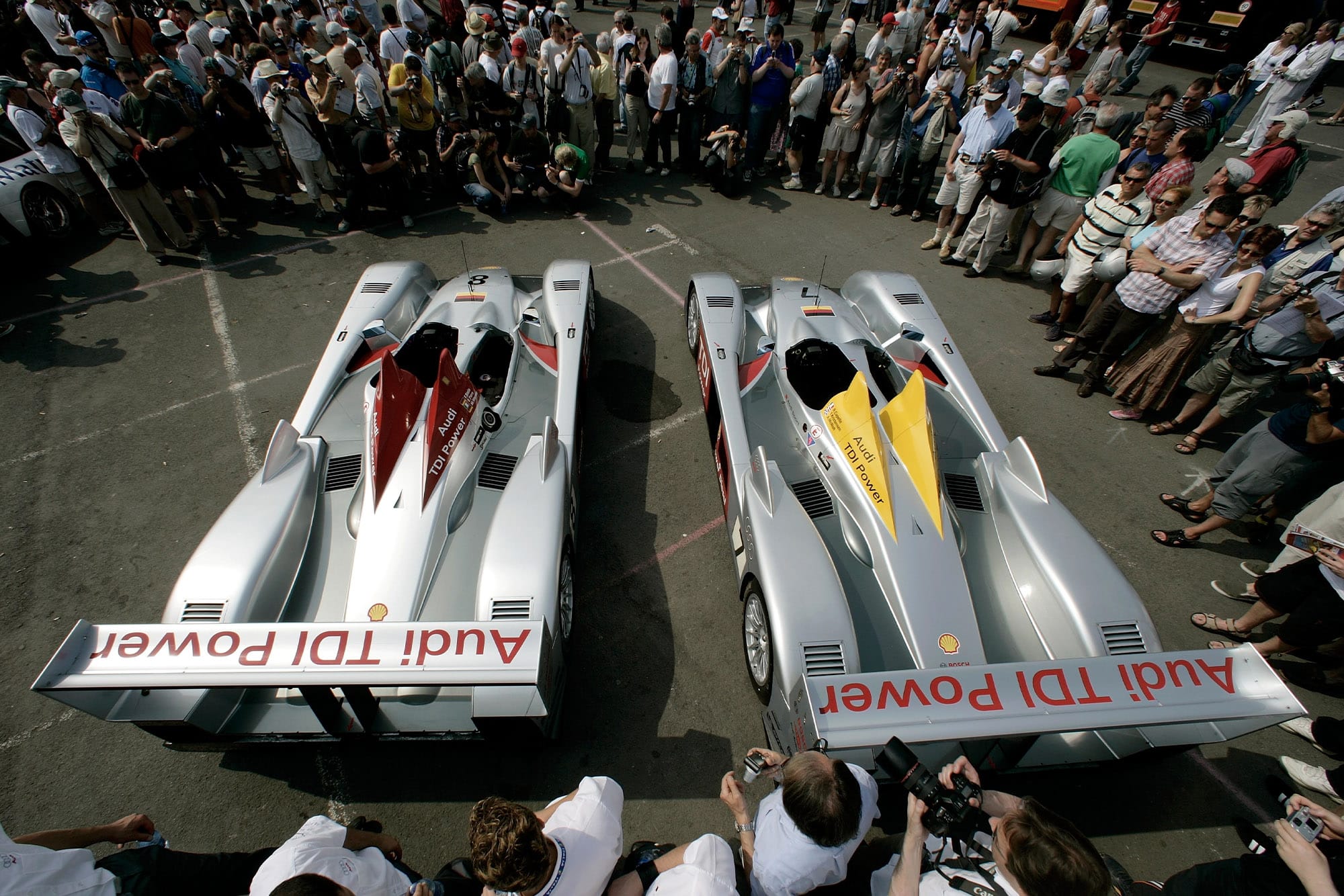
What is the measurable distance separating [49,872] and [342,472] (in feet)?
7.48

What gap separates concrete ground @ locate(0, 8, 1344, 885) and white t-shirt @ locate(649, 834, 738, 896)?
1066 millimetres

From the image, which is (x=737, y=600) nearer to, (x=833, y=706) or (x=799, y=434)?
(x=799, y=434)

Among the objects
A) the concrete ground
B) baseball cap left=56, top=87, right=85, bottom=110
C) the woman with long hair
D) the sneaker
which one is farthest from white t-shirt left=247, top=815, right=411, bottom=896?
baseball cap left=56, top=87, right=85, bottom=110

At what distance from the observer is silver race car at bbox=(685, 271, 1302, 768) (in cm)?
238

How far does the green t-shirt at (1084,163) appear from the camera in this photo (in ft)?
20.7

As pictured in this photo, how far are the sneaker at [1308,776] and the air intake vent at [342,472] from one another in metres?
5.92

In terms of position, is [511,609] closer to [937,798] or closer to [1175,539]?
[937,798]

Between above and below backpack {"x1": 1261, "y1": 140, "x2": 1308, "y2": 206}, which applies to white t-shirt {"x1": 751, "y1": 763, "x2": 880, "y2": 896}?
below

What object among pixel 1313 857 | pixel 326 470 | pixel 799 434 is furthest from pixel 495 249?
pixel 1313 857

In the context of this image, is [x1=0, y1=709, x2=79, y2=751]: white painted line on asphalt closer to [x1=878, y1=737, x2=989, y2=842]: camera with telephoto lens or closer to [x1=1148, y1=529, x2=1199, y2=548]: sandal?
[x1=878, y1=737, x2=989, y2=842]: camera with telephoto lens

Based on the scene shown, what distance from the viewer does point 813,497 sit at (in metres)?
3.93

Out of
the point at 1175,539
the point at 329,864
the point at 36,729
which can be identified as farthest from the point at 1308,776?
the point at 36,729

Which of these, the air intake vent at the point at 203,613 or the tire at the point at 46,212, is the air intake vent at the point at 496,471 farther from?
the tire at the point at 46,212

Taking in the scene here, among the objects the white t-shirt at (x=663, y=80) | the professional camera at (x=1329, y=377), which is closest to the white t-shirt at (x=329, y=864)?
the professional camera at (x=1329, y=377)
